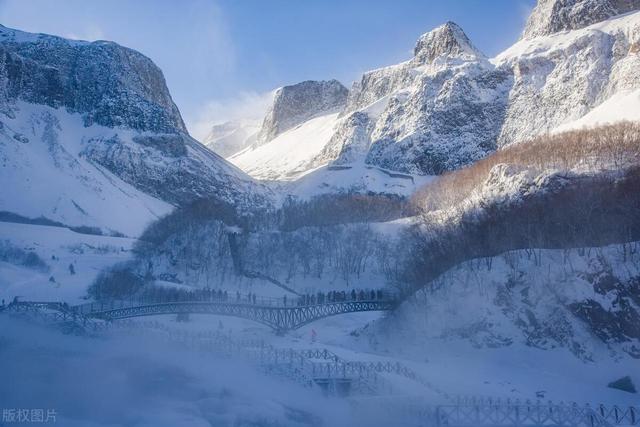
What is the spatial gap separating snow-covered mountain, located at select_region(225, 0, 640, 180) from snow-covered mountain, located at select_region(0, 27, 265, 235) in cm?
3219

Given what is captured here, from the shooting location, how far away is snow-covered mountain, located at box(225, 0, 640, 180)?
123062mm

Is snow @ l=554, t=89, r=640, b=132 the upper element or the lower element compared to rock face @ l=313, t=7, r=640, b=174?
lower

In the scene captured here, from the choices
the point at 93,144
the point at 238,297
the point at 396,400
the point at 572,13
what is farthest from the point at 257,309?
the point at 572,13

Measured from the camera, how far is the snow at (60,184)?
4040 inches

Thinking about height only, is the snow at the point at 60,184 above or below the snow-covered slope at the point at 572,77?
below

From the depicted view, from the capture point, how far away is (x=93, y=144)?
482ft

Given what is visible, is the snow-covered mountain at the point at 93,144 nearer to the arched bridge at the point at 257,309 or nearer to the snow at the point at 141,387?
the arched bridge at the point at 257,309

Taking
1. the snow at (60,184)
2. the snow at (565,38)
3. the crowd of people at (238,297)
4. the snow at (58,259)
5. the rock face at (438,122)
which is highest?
the snow at (565,38)

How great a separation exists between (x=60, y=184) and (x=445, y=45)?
110 metres

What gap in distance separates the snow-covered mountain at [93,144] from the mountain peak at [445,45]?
215 feet

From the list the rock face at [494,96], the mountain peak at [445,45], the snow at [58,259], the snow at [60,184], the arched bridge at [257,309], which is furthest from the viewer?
the mountain peak at [445,45]

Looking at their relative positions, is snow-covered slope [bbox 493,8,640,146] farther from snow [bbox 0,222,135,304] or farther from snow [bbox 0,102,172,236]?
snow [bbox 0,222,135,304]

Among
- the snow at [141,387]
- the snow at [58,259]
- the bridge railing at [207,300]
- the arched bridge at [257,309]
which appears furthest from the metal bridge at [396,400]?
the snow at [58,259]

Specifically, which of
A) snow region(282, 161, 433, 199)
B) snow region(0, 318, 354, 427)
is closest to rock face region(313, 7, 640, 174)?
snow region(282, 161, 433, 199)
